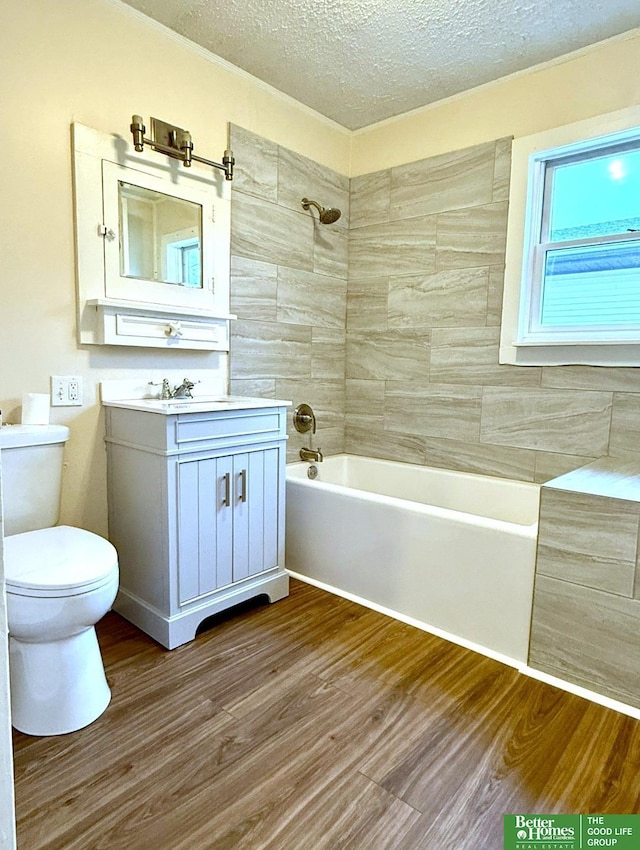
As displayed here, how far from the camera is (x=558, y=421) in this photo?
2.48m

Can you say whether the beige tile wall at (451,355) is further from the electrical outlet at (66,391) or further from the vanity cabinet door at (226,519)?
the electrical outlet at (66,391)

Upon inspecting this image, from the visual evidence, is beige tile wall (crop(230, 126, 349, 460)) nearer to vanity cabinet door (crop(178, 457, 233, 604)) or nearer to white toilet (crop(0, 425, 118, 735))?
vanity cabinet door (crop(178, 457, 233, 604))

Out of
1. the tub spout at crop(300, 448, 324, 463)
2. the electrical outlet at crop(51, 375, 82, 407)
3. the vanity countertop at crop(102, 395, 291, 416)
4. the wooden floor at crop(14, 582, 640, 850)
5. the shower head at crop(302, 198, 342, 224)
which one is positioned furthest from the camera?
the tub spout at crop(300, 448, 324, 463)

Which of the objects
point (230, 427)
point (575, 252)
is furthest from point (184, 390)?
point (575, 252)

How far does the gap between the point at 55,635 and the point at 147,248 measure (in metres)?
1.59

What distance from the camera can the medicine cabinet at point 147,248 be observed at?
203 cm

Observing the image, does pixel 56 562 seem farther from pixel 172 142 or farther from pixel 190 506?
pixel 172 142

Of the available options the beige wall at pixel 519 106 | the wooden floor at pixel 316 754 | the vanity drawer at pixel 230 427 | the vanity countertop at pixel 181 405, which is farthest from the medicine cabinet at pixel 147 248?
the wooden floor at pixel 316 754

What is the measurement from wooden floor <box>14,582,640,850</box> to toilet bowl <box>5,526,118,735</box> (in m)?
0.06

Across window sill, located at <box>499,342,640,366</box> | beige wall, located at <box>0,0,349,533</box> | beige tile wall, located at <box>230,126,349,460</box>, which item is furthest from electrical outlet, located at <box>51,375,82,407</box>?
window sill, located at <box>499,342,640,366</box>

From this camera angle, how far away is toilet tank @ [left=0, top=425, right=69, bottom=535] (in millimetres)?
1750

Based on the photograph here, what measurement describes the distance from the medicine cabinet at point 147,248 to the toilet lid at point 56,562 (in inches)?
32.5

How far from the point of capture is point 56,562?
1.53 m

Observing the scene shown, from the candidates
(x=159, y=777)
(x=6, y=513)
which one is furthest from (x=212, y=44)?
(x=159, y=777)
